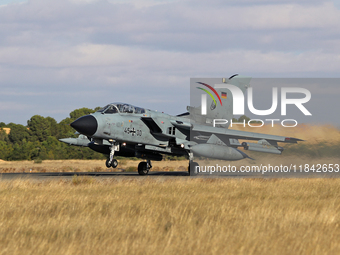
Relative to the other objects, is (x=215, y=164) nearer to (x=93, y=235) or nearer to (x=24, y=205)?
(x=24, y=205)

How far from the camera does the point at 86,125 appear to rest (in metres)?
20.1

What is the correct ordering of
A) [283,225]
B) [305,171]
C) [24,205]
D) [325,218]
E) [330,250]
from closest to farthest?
[330,250], [283,225], [325,218], [24,205], [305,171]

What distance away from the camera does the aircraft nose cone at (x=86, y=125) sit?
65.4 feet

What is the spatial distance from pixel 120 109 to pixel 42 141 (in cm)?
7112

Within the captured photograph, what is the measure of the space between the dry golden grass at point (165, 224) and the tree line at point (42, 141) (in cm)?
4909

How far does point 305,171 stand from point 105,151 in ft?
39.5

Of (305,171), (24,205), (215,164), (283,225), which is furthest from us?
(215,164)

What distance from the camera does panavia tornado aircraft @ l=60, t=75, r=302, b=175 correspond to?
832 inches

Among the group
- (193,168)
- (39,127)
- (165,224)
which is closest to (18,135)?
(39,127)

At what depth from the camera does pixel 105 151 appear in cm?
2464

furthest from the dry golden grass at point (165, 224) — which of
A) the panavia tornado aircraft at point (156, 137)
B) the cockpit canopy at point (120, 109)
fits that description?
the cockpit canopy at point (120, 109)

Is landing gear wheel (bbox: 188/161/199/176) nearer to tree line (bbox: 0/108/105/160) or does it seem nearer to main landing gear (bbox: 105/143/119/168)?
main landing gear (bbox: 105/143/119/168)

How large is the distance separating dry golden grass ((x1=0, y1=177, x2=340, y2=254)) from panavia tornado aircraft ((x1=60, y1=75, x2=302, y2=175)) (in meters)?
8.79

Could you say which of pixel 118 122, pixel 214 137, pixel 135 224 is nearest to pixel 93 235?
pixel 135 224
